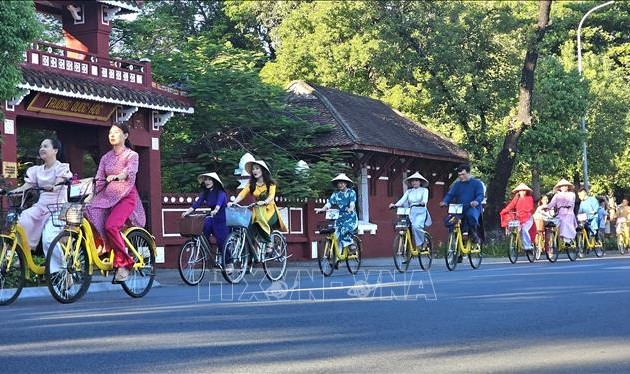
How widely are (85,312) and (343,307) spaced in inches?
95.2

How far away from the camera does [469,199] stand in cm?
1862

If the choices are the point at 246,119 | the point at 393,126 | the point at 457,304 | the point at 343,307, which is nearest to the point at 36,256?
the point at 343,307

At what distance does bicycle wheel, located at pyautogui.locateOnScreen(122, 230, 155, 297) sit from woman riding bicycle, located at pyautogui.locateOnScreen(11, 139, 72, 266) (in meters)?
0.86

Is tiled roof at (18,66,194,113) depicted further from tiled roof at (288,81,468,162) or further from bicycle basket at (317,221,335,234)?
tiled roof at (288,81,468,162)

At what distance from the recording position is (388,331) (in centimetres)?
802

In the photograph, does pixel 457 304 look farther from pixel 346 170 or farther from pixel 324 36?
pixel 324 36

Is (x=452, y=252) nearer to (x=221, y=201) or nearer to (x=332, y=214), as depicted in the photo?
(x=332, y=214)

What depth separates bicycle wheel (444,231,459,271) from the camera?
18.4 meters

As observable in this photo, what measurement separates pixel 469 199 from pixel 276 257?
460cm

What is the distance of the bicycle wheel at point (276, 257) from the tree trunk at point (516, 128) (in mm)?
19254

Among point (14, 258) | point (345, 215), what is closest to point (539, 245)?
point (345, 215)

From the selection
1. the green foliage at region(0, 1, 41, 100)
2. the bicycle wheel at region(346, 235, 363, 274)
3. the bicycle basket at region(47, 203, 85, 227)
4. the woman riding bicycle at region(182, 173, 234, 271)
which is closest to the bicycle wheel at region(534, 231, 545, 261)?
the bicycle wheel at region(346, 235, 363, 274)

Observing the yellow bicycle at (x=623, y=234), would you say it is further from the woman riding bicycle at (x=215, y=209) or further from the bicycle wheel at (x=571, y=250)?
the woman riding bicycle at (x=215, y=209)

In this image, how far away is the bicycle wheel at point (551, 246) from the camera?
76.1 ft
